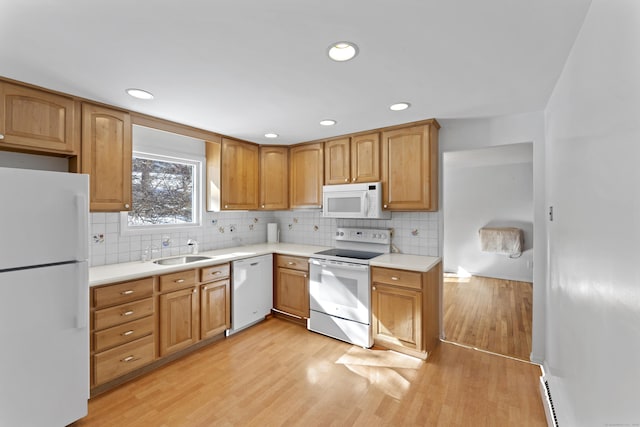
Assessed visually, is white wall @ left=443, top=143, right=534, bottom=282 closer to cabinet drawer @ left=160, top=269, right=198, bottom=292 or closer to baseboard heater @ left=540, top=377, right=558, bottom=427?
baseboard heater @ left=540, top=377, right=558, bottom=427

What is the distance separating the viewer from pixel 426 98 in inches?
84.2

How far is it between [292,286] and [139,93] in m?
2.43

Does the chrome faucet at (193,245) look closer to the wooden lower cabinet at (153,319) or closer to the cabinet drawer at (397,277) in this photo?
the wooden lower cabinet at (153,319)

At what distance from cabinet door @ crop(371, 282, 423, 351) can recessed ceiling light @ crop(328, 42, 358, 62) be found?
2000 mm

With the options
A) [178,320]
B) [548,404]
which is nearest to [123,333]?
[178,320]

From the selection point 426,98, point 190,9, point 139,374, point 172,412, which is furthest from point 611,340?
point 139,374

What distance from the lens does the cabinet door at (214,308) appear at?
268 cm

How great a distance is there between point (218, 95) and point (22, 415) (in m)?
2.32

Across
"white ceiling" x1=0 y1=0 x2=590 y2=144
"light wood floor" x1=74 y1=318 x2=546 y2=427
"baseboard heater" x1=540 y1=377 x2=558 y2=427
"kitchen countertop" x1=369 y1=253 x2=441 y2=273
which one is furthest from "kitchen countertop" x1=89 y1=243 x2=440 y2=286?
"white ceiling" x1=0 y1=0 x2=590 y2=144

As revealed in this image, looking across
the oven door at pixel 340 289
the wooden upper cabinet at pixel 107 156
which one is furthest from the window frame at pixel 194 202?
the oven door at pixel 340 289

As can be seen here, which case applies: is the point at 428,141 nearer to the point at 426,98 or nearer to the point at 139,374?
the point at 426,98

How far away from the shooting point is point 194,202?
3285mm

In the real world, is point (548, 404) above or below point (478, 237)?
below

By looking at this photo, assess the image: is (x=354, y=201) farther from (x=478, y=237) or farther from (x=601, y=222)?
(x=478, y=237)
